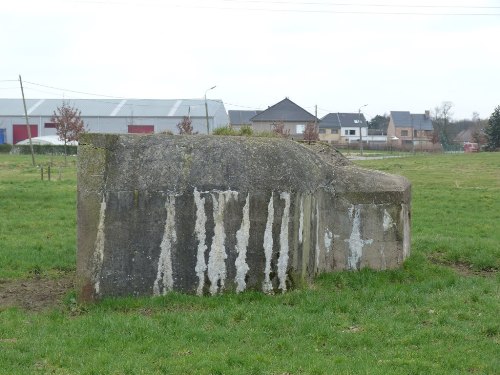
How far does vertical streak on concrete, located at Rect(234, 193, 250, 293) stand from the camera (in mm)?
10070

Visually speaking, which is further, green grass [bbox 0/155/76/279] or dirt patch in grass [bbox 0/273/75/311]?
green grass [bbox 0/155/76/279]

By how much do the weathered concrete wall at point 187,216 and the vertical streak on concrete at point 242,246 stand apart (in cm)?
1

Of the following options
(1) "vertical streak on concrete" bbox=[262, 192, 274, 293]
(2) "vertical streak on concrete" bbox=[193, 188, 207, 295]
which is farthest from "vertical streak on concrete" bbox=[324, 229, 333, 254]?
(2) "vertical streak on concrete" bbox=[193, 188, 207, 295]

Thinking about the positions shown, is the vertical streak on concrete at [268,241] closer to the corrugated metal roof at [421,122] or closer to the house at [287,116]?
the house at [287,116]

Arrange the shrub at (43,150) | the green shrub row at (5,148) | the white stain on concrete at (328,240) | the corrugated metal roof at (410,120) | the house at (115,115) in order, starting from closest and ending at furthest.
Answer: the white stain on concrete at (328,240), the shrub at (43,150), the green shrub row at (5,148), the house at (115,115), the corrugated metal roof at (410,120)

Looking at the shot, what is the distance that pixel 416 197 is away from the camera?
25281 millimetres

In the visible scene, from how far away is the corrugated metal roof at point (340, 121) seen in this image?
11525 centimetres

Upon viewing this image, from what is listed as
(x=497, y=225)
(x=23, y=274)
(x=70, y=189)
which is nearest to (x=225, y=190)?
(x=23, y=274)

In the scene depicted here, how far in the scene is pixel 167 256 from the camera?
393 inches

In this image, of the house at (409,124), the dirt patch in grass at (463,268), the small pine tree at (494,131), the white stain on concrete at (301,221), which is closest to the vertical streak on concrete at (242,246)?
the white stain on concrete at (301,221)

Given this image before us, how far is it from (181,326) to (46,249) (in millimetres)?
6155

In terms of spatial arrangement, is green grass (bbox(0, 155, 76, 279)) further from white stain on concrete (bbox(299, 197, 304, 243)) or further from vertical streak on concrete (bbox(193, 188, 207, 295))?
white stain on concrete (bbox(299, 197, 304, 243))

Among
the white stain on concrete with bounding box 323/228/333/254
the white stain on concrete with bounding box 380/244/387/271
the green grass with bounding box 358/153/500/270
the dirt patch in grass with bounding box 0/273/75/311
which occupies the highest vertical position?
the white stain on concrete with bounding box 323/228/333/254

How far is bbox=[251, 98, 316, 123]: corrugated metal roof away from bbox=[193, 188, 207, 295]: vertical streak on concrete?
82508 mm
